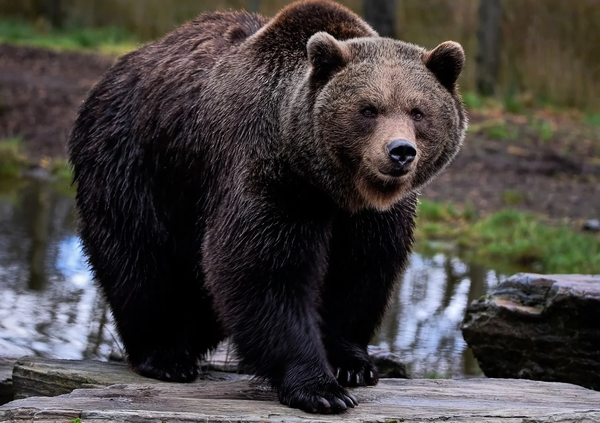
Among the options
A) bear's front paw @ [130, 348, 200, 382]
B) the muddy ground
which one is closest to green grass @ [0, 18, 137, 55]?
the muddy ground

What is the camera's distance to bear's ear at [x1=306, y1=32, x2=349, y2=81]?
4.95 meters

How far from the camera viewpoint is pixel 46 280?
909 cm

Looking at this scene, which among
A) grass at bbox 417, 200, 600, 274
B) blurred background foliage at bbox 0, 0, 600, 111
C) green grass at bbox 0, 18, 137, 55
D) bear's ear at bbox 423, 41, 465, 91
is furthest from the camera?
green grass at bbox 0, 18, 137, 55

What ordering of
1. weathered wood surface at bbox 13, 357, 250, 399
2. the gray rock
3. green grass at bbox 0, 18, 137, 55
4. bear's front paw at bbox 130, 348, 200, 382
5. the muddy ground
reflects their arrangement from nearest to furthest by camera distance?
1. weathered wood surface at bbox 13, 357, 250, 399
2. bear's front paw at bbox 130, 348, 200, 382
3. the gray rock
4. the muddy ground
5. green grass at bbox 0, 18, 137, 55

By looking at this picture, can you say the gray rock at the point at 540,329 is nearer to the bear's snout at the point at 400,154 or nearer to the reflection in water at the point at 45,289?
the bear's snout at the point at 400,154

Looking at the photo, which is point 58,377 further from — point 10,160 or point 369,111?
point 10,160

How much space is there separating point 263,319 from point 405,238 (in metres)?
1.06

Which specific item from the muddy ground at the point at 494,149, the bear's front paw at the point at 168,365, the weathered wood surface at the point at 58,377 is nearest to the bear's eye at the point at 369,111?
the weathered wood surface at the point at 58,377

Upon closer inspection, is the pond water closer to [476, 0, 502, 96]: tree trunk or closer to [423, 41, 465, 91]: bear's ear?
[423, 41, 465, 91]: bear's ear

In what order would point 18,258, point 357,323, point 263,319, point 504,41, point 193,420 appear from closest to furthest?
point 193,420
point 263,319
point 357,323
point 18,258
point 504,41

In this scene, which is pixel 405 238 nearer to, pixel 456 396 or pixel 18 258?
pixel 456 396

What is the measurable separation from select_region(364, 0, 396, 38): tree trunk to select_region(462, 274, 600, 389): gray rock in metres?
11.6

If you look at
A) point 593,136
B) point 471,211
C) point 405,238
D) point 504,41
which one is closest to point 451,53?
point 405,238

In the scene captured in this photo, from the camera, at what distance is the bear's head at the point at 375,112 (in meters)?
4.86
